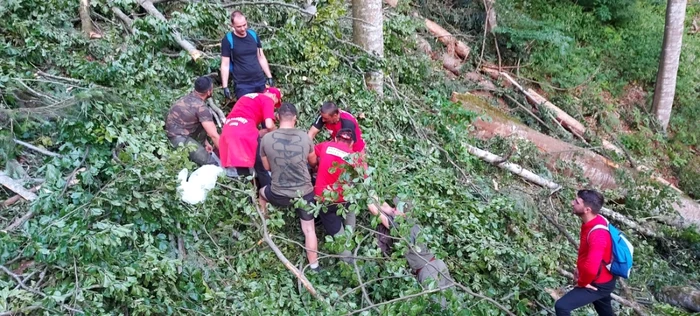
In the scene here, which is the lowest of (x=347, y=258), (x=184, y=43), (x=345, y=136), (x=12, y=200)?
(x=347, y=258)

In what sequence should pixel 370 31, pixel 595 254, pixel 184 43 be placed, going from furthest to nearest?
1. pixel 370 31
2. pixel 184 43
3. pixel 595 254

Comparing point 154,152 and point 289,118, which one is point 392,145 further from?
point 154,152

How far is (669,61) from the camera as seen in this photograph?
1043cm

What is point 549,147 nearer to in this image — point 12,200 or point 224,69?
point 224,69

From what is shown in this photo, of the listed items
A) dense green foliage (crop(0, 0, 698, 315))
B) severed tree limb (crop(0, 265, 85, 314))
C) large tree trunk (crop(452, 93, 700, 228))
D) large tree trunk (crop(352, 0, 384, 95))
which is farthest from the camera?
large tree trunk (crop(452, 93, 700, 228))

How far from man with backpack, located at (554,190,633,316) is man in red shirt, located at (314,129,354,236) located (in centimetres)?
202

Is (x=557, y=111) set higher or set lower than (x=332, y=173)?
lower

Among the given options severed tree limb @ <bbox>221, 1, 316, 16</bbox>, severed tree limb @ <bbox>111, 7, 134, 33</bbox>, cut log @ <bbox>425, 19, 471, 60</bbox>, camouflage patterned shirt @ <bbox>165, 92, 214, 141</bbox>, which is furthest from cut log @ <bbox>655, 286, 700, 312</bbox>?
severed tree limb @ <bbox>111, 7, 134, 33</bbox>

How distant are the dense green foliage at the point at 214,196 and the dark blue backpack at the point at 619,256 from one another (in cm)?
84

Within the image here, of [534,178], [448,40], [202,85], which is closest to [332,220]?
[202,85]

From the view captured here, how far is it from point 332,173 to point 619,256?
2477mm

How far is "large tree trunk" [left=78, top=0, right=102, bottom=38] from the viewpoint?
6.50 m

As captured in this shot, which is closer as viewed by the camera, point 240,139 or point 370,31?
point 240,139

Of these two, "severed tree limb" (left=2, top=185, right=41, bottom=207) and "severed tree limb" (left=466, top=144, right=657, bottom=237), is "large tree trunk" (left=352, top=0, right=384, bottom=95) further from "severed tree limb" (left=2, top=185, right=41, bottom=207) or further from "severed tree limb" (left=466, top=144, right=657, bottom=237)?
"severed tree limb" (left=2, top=185, right=41, bottom=207)
